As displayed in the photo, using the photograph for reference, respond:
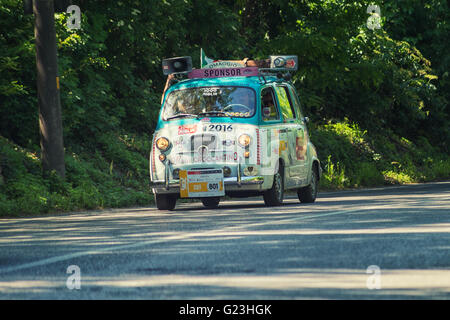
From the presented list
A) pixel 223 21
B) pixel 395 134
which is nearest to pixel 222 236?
pixel 223 21

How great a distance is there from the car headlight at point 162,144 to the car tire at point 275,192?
5.84ft

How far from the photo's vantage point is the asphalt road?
7527 millimetres

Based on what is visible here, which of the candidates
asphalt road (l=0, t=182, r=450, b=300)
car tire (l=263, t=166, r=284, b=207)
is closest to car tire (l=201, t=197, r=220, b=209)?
car tire (l=263, t=166, r=284, b=207)

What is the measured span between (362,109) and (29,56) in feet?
53.3

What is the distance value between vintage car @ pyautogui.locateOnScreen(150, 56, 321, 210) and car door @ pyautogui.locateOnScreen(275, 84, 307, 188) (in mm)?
Answer: 17

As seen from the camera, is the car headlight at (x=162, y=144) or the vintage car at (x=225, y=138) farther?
the car headlight at (x=162, y=144)

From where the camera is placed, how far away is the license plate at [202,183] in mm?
15906

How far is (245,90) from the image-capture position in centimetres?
1694

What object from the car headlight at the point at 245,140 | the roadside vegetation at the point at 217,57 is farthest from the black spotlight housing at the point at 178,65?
A: the roadside vegetation at the point at 217,57

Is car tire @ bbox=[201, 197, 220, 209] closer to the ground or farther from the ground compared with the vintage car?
closer to the ground

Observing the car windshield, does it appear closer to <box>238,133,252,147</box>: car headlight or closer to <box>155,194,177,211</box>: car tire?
<box>238,133,252,147</box>: car headlight

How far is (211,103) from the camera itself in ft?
55.3

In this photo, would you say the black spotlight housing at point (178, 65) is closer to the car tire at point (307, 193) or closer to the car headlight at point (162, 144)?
the car headlight at point (162, 144)
